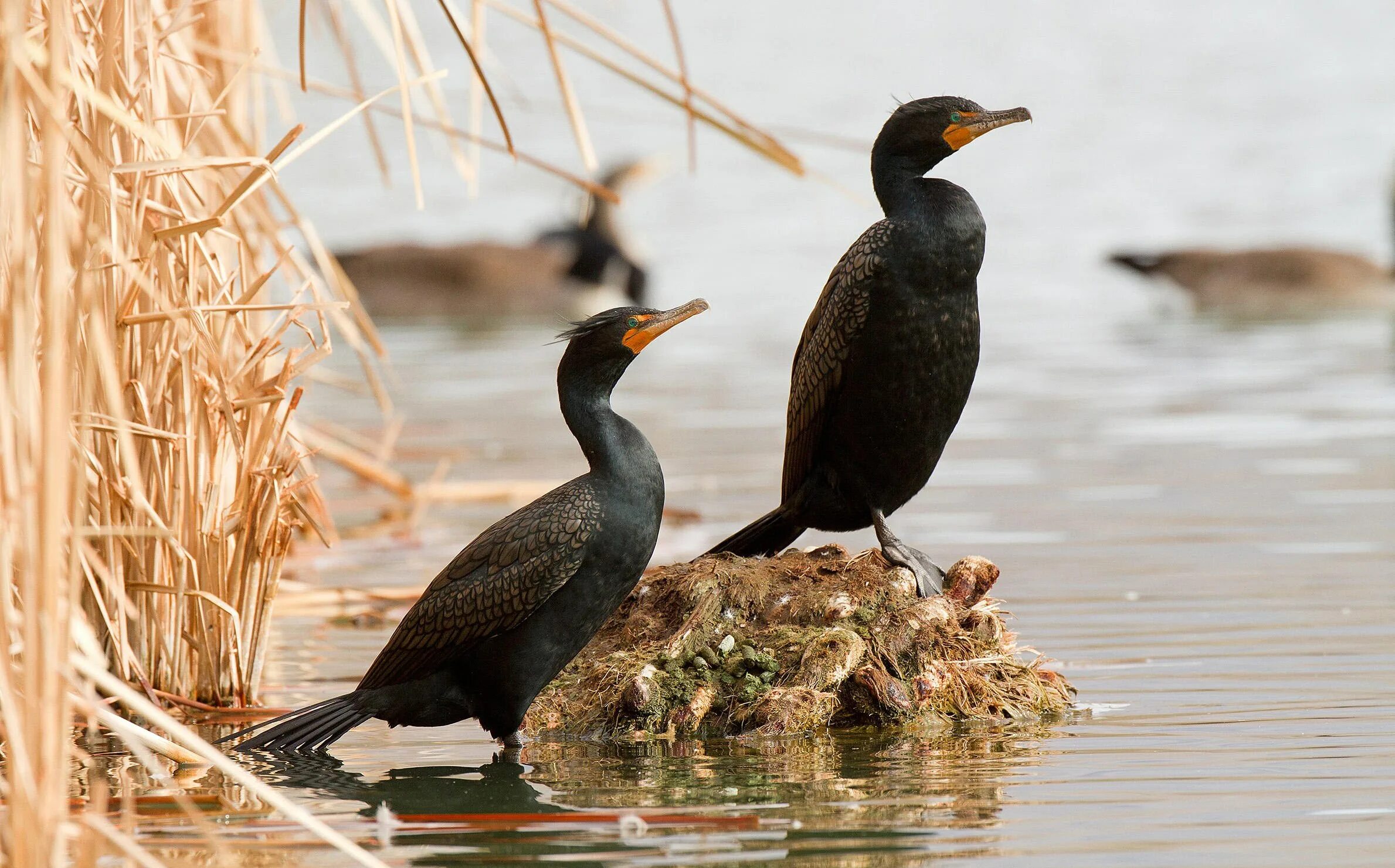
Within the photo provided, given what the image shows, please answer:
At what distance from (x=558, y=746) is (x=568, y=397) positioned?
36.4 inches

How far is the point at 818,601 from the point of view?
488 cm

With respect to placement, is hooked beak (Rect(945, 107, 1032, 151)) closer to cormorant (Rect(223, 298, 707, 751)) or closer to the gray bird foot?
cormorant (Rect(223, 298, 707, 751))

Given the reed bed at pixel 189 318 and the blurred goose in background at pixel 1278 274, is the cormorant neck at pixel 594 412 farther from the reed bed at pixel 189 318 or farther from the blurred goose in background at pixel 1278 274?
the blurred goose in background at pixel 1278 274

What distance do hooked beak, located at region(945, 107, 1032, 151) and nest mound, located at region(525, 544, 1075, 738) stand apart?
119 cm

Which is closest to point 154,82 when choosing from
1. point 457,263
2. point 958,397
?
point 958,397

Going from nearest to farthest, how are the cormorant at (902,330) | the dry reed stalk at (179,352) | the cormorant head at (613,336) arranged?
the dry reed stalk at (179,352) < the cormorant head at (613,336) < the cormorant at (902,330)

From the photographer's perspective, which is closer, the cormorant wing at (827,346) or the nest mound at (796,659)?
the nest mound at (796,659)

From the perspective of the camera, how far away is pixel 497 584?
14.6 ft

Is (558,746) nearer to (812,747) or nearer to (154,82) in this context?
(812,747)

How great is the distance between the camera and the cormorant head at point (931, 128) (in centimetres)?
484

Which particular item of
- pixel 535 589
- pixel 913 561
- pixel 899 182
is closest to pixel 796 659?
pixel 913 561

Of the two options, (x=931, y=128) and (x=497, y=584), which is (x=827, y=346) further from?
(x=497, y=584)

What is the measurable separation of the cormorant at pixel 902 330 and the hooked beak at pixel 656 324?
585 millimetres

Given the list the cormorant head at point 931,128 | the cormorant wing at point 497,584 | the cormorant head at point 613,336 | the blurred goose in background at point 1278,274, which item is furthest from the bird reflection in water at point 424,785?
the blurred goose in background at point 1278,274
